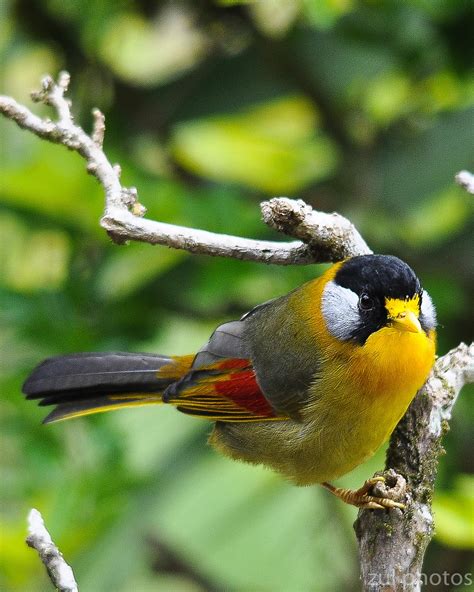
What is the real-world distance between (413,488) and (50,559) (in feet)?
3.27

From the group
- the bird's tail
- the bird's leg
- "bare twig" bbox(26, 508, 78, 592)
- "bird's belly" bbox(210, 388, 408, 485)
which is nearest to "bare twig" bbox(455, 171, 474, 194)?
"bird's belly" bbox(210, 388, 408, 485)

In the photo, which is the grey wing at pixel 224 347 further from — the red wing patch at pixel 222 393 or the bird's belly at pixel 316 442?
the bird's belly at pixel 316 442

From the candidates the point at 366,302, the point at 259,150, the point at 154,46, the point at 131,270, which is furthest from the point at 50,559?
the point at 154,46

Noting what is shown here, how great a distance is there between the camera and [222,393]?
339cm

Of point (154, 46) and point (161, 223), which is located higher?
point (154, 46)

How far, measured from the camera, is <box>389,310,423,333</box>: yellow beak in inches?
113

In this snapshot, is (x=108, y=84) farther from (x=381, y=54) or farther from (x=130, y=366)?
(x=130, y=366)

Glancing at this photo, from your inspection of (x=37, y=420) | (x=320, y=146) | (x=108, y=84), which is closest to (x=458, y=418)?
(x=320, y=146)

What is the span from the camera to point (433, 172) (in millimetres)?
4020

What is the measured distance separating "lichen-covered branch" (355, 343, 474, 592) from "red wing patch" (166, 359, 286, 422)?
607mm

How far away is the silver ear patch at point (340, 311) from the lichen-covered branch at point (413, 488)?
0.32m

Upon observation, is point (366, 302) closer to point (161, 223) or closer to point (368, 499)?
point (368, 499)

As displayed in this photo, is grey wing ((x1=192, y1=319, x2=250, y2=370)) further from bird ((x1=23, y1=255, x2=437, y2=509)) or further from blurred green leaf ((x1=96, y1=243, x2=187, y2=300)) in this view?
blurred green leaf ((x1=96, y1=243, x2=187, y2=300))

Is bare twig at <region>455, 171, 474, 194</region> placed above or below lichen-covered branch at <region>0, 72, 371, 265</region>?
above
